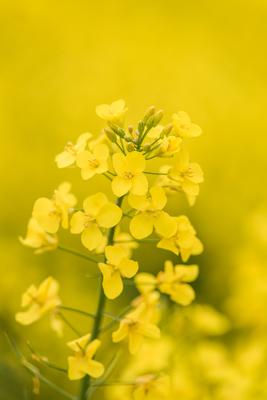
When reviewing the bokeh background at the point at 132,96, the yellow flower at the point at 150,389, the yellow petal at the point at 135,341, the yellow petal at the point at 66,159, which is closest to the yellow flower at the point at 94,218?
the yellow petal at the point at 66,159

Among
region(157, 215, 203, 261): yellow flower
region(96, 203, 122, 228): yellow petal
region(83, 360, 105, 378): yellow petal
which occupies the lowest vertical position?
region(83, 360, 105, 378): yellow petal

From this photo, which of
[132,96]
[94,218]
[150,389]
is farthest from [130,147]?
[132,96]

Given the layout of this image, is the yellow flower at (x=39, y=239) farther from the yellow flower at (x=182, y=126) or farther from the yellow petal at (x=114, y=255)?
the yellow flower at (x=182, y=126)

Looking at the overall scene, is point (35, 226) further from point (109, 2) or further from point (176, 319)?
point (109, 2)

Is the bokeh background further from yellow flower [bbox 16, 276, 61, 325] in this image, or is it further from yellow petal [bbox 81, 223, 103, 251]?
yellow petal [bbox 81, 223, 103, 251]

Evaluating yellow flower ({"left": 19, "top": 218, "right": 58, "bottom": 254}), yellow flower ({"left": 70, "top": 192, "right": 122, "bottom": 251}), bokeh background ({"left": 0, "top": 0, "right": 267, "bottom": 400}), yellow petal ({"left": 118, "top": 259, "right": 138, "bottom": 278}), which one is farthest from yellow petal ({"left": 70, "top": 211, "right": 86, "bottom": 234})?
bokeh background ({"left": 0, "top": 0, "right": 267, "bottom": 400})

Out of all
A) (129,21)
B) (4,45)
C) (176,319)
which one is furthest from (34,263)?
(129,21)
